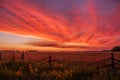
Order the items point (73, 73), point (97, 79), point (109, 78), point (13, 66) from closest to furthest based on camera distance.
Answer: point (97, 79), point (109, 78), point (73, 73), point (13, 66)

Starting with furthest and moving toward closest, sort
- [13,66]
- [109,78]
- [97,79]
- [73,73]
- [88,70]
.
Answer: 1. [13,66]
2. [88,70]
3. [73,73]
4. [109,78]
5. [97,79]

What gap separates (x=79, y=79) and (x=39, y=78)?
268 cm

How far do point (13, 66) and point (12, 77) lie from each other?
555cm

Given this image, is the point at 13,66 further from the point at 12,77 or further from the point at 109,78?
the point at 109,78

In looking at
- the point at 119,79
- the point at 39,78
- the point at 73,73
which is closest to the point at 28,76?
the point at 39,78

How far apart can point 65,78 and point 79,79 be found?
3.50 ft

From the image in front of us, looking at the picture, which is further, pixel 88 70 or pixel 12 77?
pixel 88 70

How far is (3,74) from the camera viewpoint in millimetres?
16391

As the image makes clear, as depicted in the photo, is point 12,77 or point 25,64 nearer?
point 12,77

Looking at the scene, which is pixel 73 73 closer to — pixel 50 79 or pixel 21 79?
pixel 50 79

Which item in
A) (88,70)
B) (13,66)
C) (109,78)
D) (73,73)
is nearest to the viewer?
(109,78)

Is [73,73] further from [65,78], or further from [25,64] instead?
[25,64]

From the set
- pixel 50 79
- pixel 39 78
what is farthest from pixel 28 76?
pixel 50 79

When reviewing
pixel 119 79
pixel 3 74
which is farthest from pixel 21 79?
pixel 119 79
